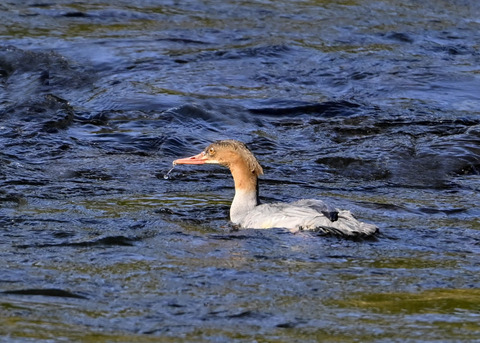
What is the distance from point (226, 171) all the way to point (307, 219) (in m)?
2.76

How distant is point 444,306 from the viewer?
6.70 meters

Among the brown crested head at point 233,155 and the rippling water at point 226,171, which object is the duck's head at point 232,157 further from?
the rippling water at point 226,171

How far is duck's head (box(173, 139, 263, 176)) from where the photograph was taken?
9.20m

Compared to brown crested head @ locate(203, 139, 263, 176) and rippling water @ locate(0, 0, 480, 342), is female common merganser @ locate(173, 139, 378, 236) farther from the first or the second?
rippling water @ locate(0, 0, 480, 342)

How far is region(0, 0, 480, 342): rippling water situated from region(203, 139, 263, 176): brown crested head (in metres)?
0.53

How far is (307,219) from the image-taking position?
833 centimetres

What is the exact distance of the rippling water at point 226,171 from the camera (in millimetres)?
6531

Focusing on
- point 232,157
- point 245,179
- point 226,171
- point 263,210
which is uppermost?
point 232,157

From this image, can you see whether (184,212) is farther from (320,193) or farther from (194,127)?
(194,127)

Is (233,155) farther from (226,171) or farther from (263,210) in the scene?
(226,171)

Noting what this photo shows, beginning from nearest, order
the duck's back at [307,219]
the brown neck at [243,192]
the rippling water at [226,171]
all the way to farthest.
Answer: the rippling water at [226,171], the duck's back at [307,219], the brown neck at [243,192]

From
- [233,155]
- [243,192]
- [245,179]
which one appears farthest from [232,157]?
[243,192]

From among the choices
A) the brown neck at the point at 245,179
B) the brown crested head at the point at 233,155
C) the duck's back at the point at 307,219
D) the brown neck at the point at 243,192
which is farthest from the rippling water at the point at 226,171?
the brown crested head at the point at 233,155

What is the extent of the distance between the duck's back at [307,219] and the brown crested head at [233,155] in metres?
0.49
